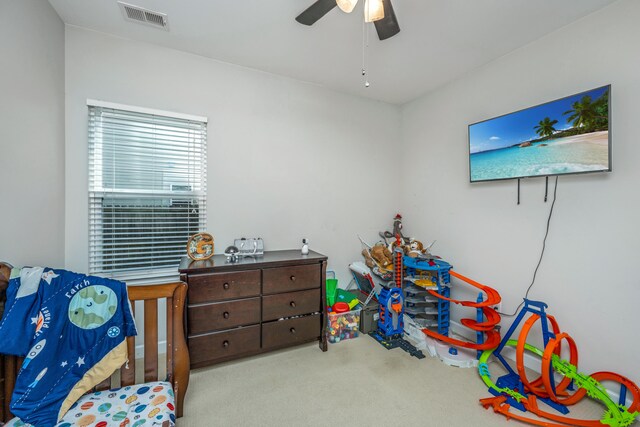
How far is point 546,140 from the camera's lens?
6.72 feet

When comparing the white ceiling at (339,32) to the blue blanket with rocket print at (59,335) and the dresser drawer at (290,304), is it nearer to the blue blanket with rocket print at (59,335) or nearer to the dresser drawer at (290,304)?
the blue blanket with rocket print at (59,335)

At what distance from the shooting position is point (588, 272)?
1929mm

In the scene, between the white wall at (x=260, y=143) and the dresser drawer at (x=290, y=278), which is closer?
the white wall at (x=260, y=143)

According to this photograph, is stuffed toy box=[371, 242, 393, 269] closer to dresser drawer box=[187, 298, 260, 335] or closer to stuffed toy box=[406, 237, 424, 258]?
stuffed toy box=[406, 237, 424, 258]

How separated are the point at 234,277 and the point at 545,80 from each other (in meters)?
2.97

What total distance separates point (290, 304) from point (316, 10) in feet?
7.01

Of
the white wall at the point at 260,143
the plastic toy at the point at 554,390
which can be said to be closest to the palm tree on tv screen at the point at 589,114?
the plastic toy at the point at 554,390

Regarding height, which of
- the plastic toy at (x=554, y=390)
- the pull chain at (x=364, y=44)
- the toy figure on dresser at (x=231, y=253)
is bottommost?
the plastic toy at (x=554, y=390)

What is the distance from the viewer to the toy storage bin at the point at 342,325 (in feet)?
8.54

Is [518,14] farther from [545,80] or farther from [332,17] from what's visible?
[332,17]

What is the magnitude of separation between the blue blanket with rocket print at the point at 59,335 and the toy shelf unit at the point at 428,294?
238cm

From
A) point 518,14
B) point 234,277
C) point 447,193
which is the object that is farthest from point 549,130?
point 234,277

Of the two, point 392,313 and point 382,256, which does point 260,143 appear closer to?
point 382,256

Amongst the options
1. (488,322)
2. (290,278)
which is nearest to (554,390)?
(488,322)
